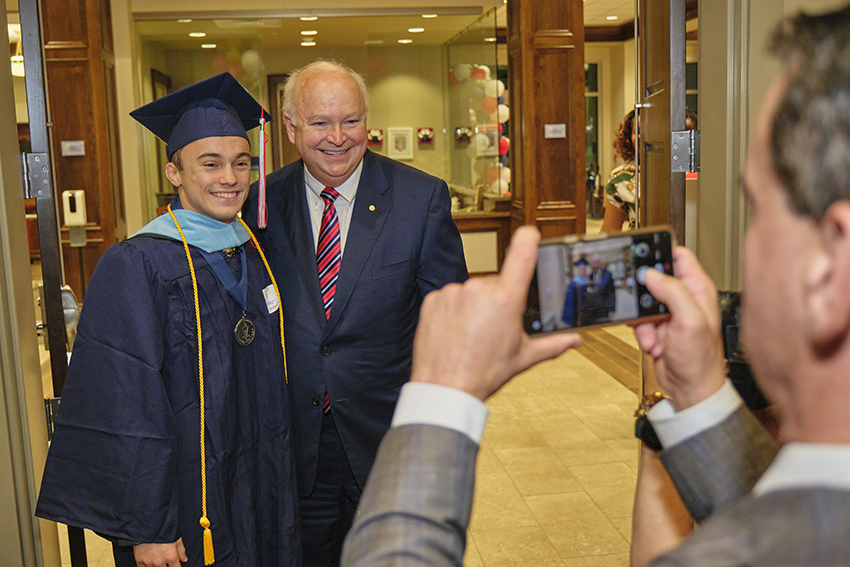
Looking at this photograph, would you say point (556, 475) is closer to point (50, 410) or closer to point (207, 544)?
point (207, 544)

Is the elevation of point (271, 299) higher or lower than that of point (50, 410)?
higher

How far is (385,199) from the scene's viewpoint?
88.0 inches

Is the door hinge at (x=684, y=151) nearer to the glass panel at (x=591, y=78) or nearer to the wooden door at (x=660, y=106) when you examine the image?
the wooden door at (x=660, y=106)

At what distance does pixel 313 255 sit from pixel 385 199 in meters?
0.27

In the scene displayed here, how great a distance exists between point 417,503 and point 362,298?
1.50m

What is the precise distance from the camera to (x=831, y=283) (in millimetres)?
502

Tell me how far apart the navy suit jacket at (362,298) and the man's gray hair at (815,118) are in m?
1.64

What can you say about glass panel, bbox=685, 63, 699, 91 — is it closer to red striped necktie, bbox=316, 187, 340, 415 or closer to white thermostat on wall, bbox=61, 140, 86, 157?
red striped necktie, bbox=316, 187, 340, 415

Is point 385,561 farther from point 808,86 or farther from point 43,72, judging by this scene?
point 43,72

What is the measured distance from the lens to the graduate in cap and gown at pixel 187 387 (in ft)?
5.62

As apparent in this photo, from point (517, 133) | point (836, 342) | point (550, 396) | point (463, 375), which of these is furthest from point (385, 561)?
point (517, 133)

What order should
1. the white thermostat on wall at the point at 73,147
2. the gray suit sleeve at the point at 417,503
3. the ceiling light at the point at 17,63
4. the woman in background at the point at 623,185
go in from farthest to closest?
the ceiling light at the point at 17,63 < the white thermostat on wall at the point at 73,147 < the woman in background at the point at 623,185 < the gray suit sleeve at the point at 417,503

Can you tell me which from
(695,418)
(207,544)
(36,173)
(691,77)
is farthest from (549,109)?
(695,418)

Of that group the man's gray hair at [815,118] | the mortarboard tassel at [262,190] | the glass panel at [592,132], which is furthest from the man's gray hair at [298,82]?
the glass panel at [592,132]
